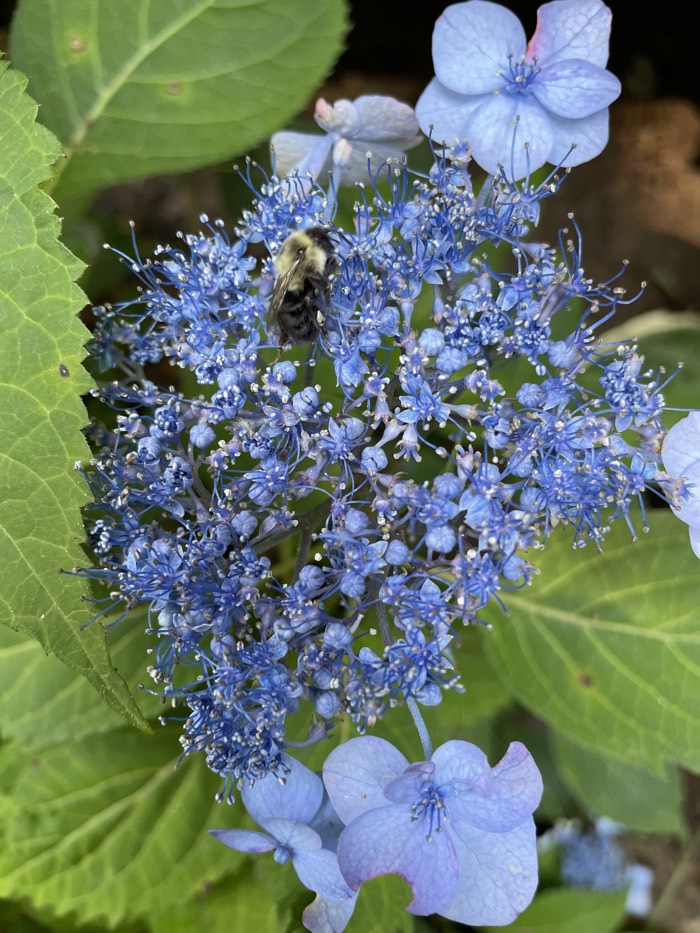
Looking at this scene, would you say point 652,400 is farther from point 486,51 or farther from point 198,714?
point 198,714

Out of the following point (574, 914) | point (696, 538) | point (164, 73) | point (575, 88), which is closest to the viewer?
point (696, 538)

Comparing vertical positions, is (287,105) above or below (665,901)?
above

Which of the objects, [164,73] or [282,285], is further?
[164,73]

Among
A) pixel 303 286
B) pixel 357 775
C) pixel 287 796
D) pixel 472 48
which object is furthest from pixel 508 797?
pixel 472 48

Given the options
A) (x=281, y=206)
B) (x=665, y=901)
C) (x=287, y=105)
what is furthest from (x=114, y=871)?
(x=665, y=901)

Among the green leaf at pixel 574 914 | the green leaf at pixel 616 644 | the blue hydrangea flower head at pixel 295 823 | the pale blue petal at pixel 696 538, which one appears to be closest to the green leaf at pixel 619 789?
the green leaf at pixel 574 914

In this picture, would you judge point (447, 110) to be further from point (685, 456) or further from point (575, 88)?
point (685, 456)
